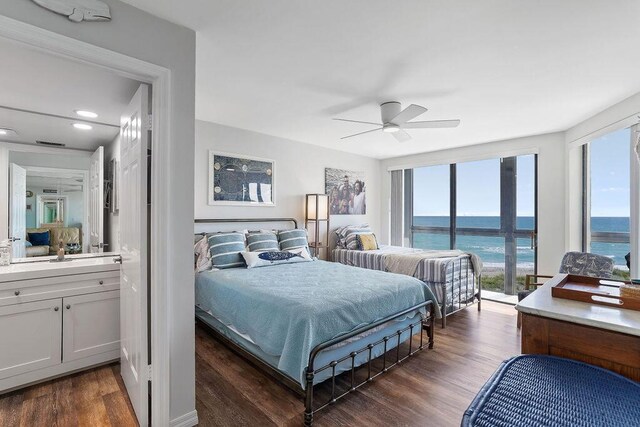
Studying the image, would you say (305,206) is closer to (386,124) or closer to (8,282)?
(386,124)

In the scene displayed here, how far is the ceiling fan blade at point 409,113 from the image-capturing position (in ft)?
9.14

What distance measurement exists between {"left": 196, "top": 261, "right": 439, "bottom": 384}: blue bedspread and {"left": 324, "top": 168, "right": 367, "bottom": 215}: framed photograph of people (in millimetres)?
2378

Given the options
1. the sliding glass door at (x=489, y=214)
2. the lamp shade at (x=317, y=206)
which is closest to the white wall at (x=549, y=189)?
the sliding glass door at (x=489, y=214)

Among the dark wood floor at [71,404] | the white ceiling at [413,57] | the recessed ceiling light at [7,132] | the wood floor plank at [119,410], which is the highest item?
the white ceiling at [413,57]

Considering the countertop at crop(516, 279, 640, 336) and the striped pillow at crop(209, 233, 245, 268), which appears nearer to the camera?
the countertop at crop(516, 279, 640, 336)

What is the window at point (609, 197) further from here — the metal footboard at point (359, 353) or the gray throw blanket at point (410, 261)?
the metal footboard at point (359, 353)

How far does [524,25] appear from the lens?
1.93 metres

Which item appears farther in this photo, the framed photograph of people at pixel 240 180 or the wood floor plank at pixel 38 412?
the framed photograph of people at pixel 240 180

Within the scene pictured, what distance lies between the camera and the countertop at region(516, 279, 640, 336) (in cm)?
121

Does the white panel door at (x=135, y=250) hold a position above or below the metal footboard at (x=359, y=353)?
above

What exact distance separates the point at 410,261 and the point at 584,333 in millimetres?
2880

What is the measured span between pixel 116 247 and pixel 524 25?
4118 mm

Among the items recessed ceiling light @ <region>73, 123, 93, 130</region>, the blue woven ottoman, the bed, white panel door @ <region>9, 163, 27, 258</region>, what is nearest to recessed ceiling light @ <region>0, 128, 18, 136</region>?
white panel door @ <region>9, 163, 27, 258</region>

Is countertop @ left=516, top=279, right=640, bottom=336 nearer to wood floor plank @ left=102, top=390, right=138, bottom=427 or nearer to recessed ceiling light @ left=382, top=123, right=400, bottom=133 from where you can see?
recessed ceiling light @ left=382, top=123, right=400, bottom=133
